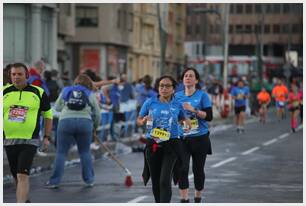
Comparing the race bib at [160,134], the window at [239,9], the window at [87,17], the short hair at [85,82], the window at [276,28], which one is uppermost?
the window at [239,9]

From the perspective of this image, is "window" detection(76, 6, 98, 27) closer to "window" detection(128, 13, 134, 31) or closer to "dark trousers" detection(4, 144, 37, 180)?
"window" detection(128, 13, 134, 31)

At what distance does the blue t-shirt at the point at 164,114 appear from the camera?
11430 mm

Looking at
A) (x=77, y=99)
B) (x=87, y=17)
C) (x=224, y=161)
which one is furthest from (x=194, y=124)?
(x=87, y=17)

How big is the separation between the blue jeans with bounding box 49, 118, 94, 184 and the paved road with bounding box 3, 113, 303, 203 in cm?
18

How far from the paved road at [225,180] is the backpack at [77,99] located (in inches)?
42.4

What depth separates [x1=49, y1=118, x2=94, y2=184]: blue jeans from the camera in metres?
14.9

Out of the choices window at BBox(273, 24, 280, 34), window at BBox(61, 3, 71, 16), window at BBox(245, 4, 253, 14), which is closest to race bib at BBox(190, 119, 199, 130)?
window at BBox(61, 3, 71, 16)

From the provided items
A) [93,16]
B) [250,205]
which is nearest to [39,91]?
[250,205]

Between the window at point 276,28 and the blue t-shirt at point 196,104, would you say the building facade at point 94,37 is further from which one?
the window at point 276,28

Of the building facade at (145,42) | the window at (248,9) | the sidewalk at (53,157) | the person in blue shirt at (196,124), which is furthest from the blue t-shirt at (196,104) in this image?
the window at (248,9)

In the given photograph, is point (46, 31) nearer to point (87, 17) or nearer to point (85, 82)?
point (87, 17)

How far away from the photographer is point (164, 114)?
11.5 meters

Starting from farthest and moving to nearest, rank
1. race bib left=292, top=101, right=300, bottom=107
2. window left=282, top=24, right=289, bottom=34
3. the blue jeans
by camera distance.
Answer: window left=282, top=24, right=289, bottom=34 → race bib left=292, top=101, right=300, bottom=107 → the blue jeans

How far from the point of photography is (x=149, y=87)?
27.9m
